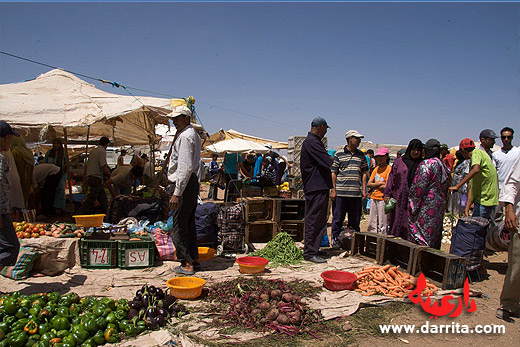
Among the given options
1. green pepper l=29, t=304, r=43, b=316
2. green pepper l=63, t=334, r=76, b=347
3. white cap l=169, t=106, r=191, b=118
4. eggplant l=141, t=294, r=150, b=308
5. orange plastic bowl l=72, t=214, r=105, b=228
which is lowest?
green pepper l=63, t=334, r=76, b=347

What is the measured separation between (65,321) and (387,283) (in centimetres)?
357

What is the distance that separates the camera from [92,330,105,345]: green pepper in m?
3.01

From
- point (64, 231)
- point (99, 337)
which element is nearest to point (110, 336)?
point (99, 337)

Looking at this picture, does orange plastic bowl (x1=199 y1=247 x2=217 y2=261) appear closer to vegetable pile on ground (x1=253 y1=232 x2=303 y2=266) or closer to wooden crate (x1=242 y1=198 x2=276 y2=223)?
vegetable pile on ground (x1=253 y1=232 x2=303 y2=266)

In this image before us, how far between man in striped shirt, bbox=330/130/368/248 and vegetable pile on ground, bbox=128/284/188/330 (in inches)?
137

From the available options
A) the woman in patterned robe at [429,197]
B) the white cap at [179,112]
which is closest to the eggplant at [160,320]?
the white cap at [179,112]

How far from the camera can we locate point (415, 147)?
218 inches

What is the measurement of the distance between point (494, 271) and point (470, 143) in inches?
82.3

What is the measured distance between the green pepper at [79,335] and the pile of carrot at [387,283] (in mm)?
2985

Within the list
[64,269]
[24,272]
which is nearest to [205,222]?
[64,269]

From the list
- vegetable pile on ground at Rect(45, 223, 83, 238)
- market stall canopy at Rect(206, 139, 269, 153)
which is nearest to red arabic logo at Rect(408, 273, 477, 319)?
vegetable pile on ground at Rect(45, 223, 83, 238)

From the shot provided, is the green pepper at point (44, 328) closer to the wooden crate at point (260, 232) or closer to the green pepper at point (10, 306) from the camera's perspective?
the green pepper at point (10, 306)

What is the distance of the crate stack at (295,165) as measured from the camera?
35.8 feet

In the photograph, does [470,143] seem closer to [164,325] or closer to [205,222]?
[205,222]
